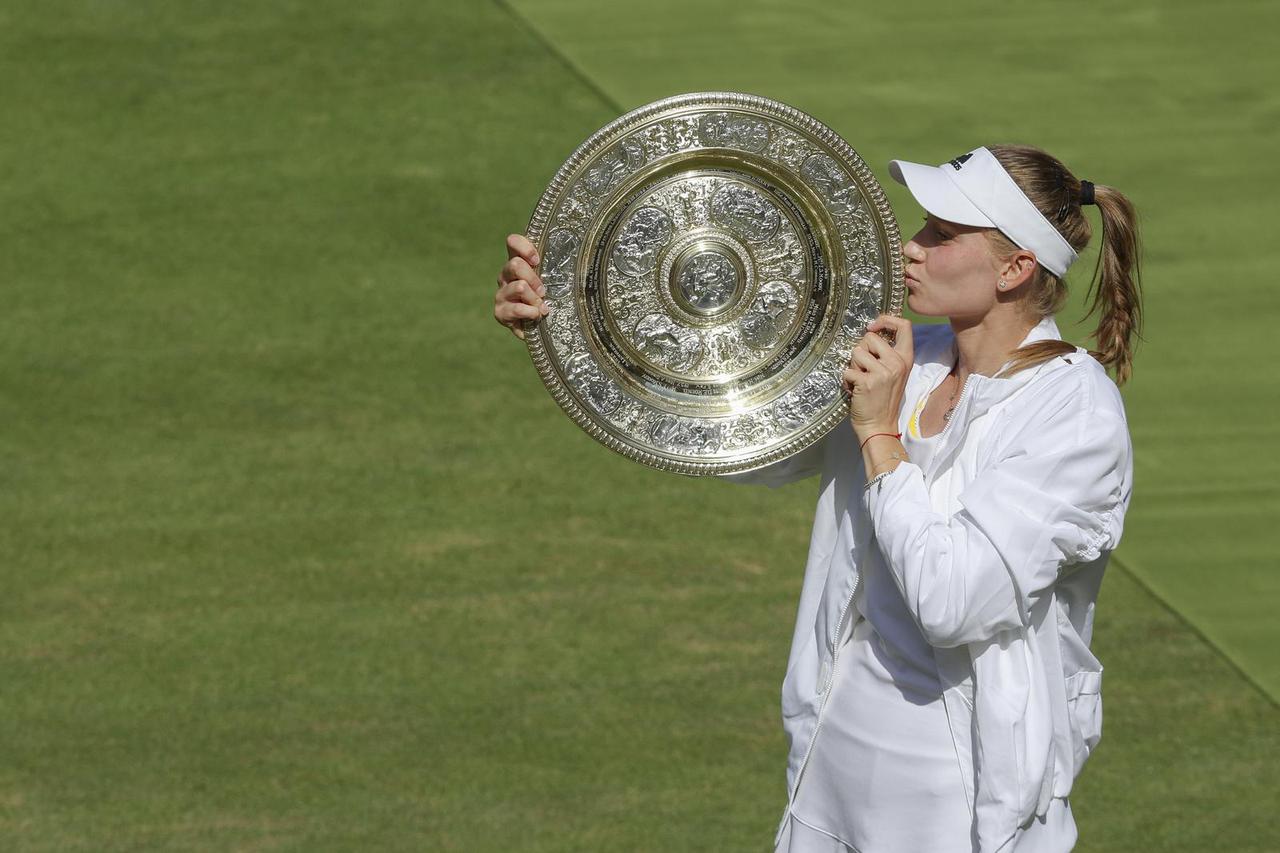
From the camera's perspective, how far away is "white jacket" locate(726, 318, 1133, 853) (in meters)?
2.55

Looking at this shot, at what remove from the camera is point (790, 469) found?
3.15 meters

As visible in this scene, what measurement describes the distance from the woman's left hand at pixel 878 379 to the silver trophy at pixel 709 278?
9.7 inches

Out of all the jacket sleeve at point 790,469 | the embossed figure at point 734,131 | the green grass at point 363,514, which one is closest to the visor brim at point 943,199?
the embossed figure at point 734,131

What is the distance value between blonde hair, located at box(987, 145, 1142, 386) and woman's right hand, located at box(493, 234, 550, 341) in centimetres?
76

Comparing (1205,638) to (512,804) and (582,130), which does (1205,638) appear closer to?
(512,804)

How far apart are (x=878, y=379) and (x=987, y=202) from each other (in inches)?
12.2

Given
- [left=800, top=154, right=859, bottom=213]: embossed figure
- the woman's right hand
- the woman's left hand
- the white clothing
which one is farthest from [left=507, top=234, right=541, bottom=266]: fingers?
the white clothing

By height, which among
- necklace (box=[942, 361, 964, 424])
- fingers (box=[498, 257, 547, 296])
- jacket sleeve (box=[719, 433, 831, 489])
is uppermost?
fingers (box=[498, 257, 547, 296])

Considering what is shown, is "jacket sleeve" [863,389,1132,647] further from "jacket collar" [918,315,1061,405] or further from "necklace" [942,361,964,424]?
"necklace" [942,361,964,424]

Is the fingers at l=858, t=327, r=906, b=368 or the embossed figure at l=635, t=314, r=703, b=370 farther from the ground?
the fingers at l=858, t=327, r=906, b=368

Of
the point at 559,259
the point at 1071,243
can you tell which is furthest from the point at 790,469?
the point at 1071,243

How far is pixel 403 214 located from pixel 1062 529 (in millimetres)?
5338

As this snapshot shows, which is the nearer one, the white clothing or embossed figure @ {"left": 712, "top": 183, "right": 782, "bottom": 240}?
the white clothing

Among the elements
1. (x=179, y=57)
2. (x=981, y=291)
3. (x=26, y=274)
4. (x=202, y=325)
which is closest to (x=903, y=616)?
(x=981, y=291)
